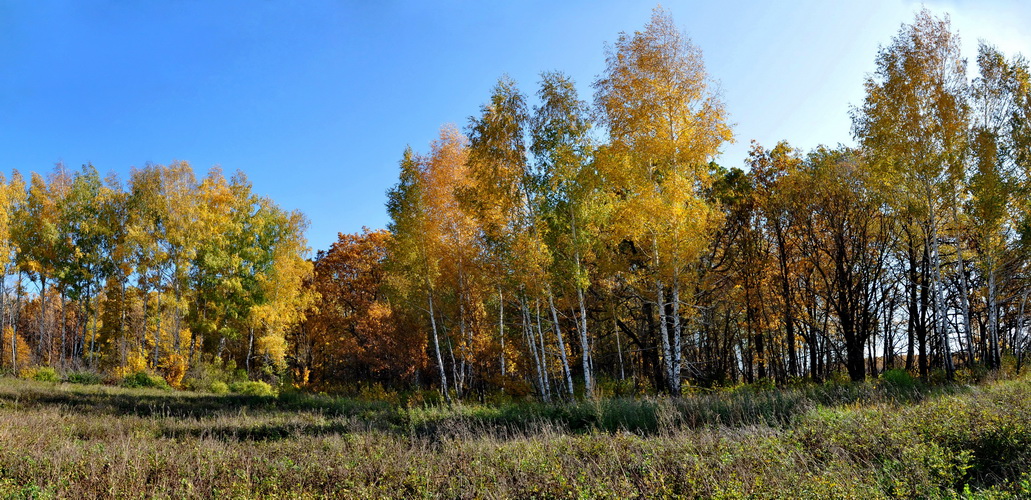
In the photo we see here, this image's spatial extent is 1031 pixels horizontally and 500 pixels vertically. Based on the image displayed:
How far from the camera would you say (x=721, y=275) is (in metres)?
15.7

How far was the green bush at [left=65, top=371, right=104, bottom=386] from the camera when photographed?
20.4 m

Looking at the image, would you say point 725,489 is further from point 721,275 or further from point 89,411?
point 89,411

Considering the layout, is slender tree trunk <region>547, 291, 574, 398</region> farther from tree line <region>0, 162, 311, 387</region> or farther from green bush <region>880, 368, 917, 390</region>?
tree line <region>0, 162, 311, 387</region>

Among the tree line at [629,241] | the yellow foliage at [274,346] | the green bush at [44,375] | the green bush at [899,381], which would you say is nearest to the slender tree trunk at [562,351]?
the tree line at [629,241]

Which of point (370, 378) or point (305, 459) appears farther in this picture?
point (370, 378)

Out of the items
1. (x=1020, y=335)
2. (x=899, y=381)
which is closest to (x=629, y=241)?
(x=899, y=381)

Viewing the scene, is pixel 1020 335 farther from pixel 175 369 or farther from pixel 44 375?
pixel 44 375

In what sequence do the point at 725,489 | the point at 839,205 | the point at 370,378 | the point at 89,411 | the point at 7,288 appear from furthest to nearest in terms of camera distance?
the point at 370,378 → the point at 7,288 → the point at 839,205 → the point at 89,411 → the point at 725,489

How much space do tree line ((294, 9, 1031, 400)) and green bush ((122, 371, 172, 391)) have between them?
32.9 ft

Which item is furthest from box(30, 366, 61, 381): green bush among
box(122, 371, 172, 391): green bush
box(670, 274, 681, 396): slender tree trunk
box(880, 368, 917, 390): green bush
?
box(880, 368, 917, 390): green bush

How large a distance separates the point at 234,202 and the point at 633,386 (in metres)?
19.5

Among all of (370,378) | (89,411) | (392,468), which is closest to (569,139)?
(392,468)

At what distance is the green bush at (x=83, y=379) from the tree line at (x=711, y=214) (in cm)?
1254

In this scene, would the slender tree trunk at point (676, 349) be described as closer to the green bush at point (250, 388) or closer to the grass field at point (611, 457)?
the grass field at point (611, 457)
